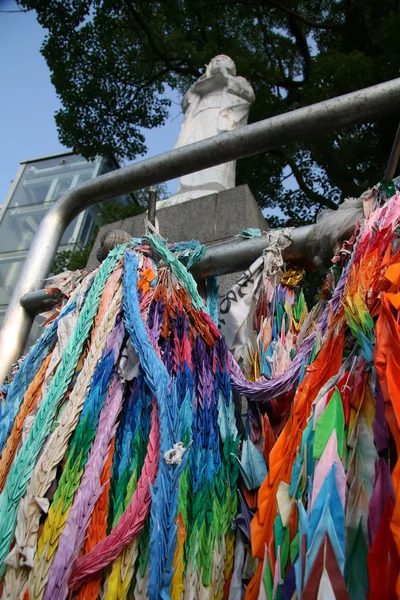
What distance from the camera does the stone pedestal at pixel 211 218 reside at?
2.17 m

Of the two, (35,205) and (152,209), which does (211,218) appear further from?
(35,205)

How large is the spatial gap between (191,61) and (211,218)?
7523 mm

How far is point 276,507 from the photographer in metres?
0.81

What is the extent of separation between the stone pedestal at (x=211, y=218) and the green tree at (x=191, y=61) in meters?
5.84

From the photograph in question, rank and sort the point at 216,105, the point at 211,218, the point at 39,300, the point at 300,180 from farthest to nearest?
the point at 300,180
the point at 216,105
the point at 211,218
the point at 39,300

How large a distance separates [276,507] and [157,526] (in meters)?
0.21

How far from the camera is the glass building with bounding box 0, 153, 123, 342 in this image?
1140 cm

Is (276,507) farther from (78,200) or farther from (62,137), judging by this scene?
(62,137)

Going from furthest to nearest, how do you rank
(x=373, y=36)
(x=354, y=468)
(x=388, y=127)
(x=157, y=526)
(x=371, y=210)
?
(x=373, y=36), (x=388, y=127), (x=371, y=210), (x=157, y=526), (x=354, y=468)

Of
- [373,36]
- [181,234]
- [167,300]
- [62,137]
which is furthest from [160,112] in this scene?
[167,300]

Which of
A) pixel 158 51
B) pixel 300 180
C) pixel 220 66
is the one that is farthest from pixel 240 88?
pixel 158 51

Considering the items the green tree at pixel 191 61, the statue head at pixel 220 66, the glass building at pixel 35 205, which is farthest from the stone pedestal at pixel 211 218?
the glass building at pixel 35 205

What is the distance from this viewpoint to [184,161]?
1.45 metres

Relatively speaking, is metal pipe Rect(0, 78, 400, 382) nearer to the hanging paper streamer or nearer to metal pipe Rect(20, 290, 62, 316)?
metal pipe Rect(20, 290, 62, 316)
